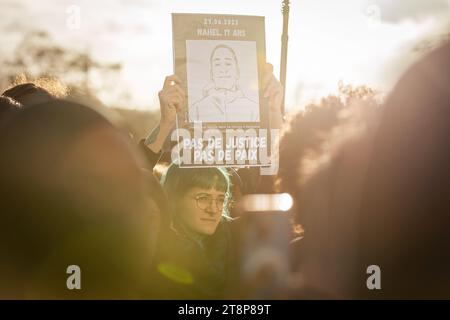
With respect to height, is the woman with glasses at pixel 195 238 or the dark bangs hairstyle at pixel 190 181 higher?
the dark bangs hairstyle at pixel 190 181

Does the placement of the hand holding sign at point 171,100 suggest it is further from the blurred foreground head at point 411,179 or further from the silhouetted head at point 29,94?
the blurred foreground head at point 411,179

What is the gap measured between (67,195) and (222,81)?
2.80ft

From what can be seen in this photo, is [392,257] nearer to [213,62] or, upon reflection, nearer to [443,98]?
[443,98]

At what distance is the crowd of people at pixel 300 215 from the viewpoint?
7.94 ft

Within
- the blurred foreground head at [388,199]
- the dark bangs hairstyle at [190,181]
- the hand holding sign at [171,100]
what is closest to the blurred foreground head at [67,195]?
the dark bangs hairstyle at [190,181]

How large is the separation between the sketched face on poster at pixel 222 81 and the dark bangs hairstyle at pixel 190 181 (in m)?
0.24

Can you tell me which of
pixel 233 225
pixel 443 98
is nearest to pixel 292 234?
pixel 233 225

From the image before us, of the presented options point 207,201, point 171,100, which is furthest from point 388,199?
point 171,100

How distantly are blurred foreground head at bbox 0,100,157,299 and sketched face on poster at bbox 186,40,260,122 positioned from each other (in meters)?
0.41

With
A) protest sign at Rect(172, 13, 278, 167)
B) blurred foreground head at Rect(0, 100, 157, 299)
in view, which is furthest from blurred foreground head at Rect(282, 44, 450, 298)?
blurred foreground head at Rect(0, 100, 157, 299)

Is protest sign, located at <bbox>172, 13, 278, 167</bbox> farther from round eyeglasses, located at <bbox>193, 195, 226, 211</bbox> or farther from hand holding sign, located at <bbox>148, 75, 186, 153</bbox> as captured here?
round eyeglasses, located at <bbox>193, 195, 226, 211</bbox>

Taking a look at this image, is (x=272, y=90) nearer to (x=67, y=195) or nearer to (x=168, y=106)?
(x=168, y=106)
